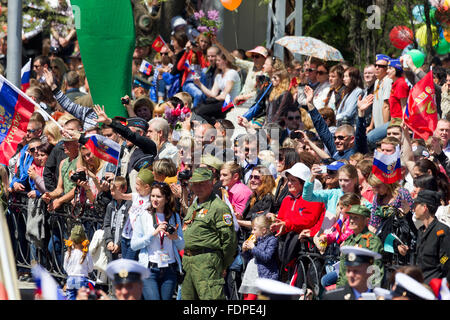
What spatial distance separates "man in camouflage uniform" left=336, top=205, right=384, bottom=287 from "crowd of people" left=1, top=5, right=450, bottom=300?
0.04 ft

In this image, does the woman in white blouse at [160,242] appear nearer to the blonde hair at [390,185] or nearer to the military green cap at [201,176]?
the military green cap at [201,176]

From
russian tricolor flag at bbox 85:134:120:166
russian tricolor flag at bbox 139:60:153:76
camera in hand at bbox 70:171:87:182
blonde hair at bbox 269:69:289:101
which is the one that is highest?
russian tricolor flag at bbox 139:60:153:76

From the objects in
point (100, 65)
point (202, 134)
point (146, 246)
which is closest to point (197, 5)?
point (100, 65)

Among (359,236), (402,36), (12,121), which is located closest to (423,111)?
(359,236)

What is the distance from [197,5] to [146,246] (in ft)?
41.9

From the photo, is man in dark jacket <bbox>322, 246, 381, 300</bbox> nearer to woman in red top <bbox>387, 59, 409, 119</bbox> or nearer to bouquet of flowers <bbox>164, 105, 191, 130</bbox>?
woman in red top <bbox>387, 59, 409, 119</bbox>

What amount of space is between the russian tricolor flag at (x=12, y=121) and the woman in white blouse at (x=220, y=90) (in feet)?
10.1

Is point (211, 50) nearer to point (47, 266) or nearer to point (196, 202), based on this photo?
point (47, 266)

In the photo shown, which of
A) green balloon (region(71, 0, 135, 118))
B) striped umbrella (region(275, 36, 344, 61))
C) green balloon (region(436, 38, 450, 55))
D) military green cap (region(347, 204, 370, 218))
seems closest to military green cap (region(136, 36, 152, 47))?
striped umbrella (region(275, 36, 344, 61))

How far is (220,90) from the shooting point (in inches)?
581

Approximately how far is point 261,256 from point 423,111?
2922 millimetres

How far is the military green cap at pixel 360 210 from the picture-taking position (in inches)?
330

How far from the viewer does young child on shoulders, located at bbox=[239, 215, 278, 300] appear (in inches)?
366

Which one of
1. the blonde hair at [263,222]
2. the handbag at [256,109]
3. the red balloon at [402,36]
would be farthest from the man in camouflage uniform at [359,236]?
the red balloon at [402,36]
